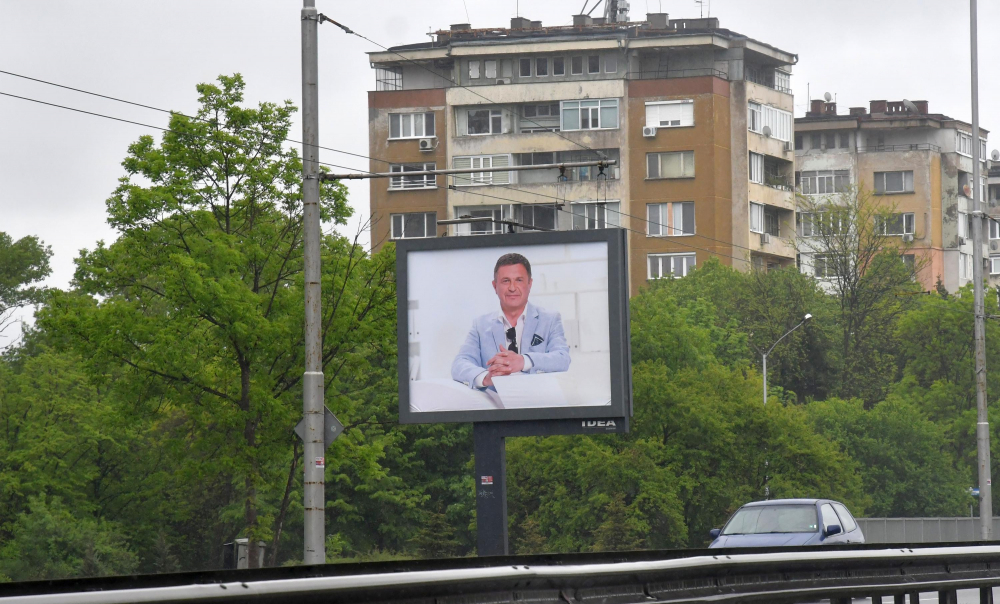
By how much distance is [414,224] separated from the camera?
89375 mm

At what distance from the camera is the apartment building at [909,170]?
10425cm

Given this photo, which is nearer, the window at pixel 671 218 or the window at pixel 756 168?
the window at pixel 671 218

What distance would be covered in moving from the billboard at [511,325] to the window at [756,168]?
6154cm

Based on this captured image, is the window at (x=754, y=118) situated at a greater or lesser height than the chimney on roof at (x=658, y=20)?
lesser

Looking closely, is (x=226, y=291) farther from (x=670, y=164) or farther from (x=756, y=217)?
(x=756, y=217)

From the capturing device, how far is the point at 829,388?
74.6 meters

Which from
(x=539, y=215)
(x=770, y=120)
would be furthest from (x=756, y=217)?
(x=539, y=215)

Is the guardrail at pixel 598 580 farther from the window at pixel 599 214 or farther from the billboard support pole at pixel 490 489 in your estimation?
the window at pixel 599 214

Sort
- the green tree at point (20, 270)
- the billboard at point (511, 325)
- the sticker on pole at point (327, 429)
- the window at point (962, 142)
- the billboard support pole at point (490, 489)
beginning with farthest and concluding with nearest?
the window at point (962, 142)
the green tree at point (20, 270)
the billboard at point (511, 325)
the billboard support pole at point (490, 489)
the sticker on pole at point (327, 429)

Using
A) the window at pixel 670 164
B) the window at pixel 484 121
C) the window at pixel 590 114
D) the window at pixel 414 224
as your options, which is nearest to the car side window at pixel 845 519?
the window at pixel 590 114

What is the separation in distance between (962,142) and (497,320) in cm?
8773

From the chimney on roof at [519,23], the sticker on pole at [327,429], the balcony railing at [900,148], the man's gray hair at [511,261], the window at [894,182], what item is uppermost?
the chimney on roof at [519,23]

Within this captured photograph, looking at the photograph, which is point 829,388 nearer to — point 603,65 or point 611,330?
point 603,65

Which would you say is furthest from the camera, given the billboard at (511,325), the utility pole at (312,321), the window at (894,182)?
the window at (894,182)
